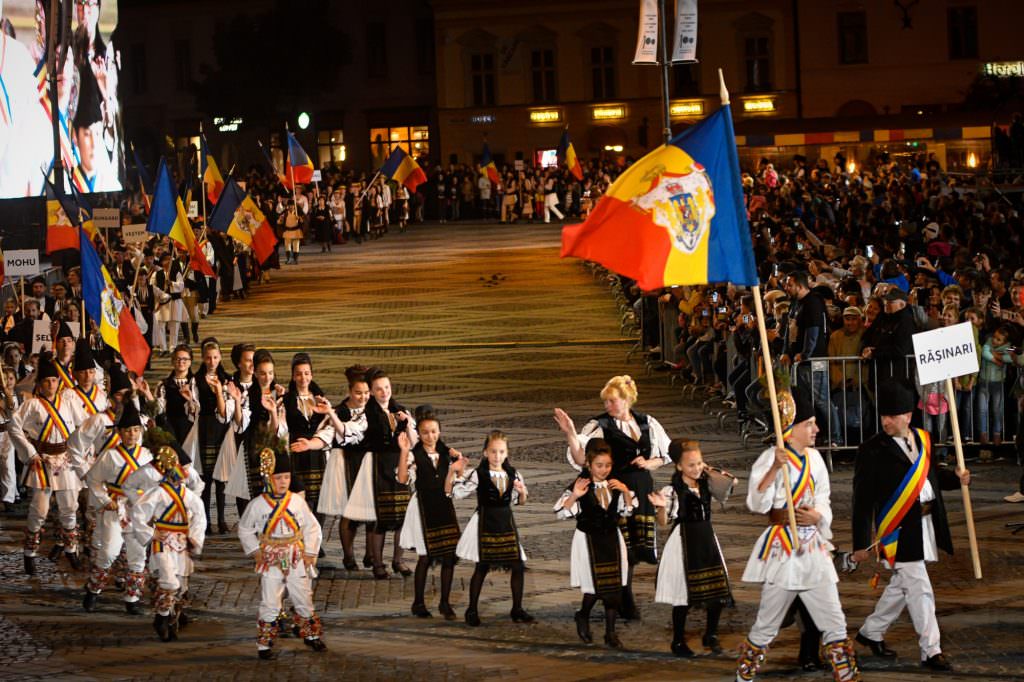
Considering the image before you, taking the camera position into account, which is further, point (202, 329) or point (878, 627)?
point (202, 329)

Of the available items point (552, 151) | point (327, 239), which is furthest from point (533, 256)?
point (552, 151)

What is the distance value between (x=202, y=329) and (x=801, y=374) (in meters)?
16.0

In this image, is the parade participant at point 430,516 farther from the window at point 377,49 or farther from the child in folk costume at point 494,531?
the window at point 377,49

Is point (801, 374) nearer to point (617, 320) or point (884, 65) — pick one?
point (617, 320)

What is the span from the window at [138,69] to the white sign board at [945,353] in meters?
68.9

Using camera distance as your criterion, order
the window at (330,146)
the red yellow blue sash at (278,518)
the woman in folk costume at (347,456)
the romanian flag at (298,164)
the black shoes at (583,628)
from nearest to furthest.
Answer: the black shoes at (583,628) < the red yellow blue sash at (278,518) < the woman in folk costume at (347,456) < the romanian flag at (298,164) < the window at (330,146)

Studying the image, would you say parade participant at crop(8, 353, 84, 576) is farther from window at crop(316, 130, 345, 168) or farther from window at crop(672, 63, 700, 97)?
window at crop(316, 130, 345, 168)

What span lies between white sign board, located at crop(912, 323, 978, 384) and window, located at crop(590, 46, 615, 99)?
2259 inches

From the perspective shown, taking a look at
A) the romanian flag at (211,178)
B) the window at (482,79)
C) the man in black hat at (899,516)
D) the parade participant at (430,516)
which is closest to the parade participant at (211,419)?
the parade participant at (430,516)

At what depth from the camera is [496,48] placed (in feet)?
225

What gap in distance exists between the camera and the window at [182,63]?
76625mm

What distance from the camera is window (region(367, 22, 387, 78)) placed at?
74.4 m

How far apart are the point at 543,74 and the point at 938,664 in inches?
2360

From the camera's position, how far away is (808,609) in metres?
9.90
